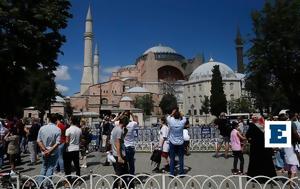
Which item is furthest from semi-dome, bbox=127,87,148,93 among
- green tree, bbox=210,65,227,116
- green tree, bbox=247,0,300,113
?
green tree, bbox=247,0,300,113

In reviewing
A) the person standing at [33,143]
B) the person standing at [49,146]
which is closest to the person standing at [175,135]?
the person standing at [49,146]

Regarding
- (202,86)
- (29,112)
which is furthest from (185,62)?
(29,112)

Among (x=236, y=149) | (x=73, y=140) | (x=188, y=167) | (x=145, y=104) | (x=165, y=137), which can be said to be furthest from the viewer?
(x=145, y=104)

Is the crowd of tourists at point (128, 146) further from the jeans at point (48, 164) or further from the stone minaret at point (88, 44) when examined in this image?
the stone minaret at point (88, 44)

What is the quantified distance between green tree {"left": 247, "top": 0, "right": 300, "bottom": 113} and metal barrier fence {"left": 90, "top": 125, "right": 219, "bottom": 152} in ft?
25.0

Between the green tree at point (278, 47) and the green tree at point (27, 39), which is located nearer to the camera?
the green tree at point (27, 39)

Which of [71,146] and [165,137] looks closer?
[71,146]

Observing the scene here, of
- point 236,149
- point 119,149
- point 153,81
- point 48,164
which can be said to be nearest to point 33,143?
point 48,164

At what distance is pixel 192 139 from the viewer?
16.6m

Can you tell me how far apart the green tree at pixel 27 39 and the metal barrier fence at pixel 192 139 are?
8.40 m

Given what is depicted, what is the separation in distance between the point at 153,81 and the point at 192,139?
82255 millimetres

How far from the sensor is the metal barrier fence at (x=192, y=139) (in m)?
16.1

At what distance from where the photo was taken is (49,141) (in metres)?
7.22

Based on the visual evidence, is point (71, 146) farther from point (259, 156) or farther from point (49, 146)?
point (259, 156)
